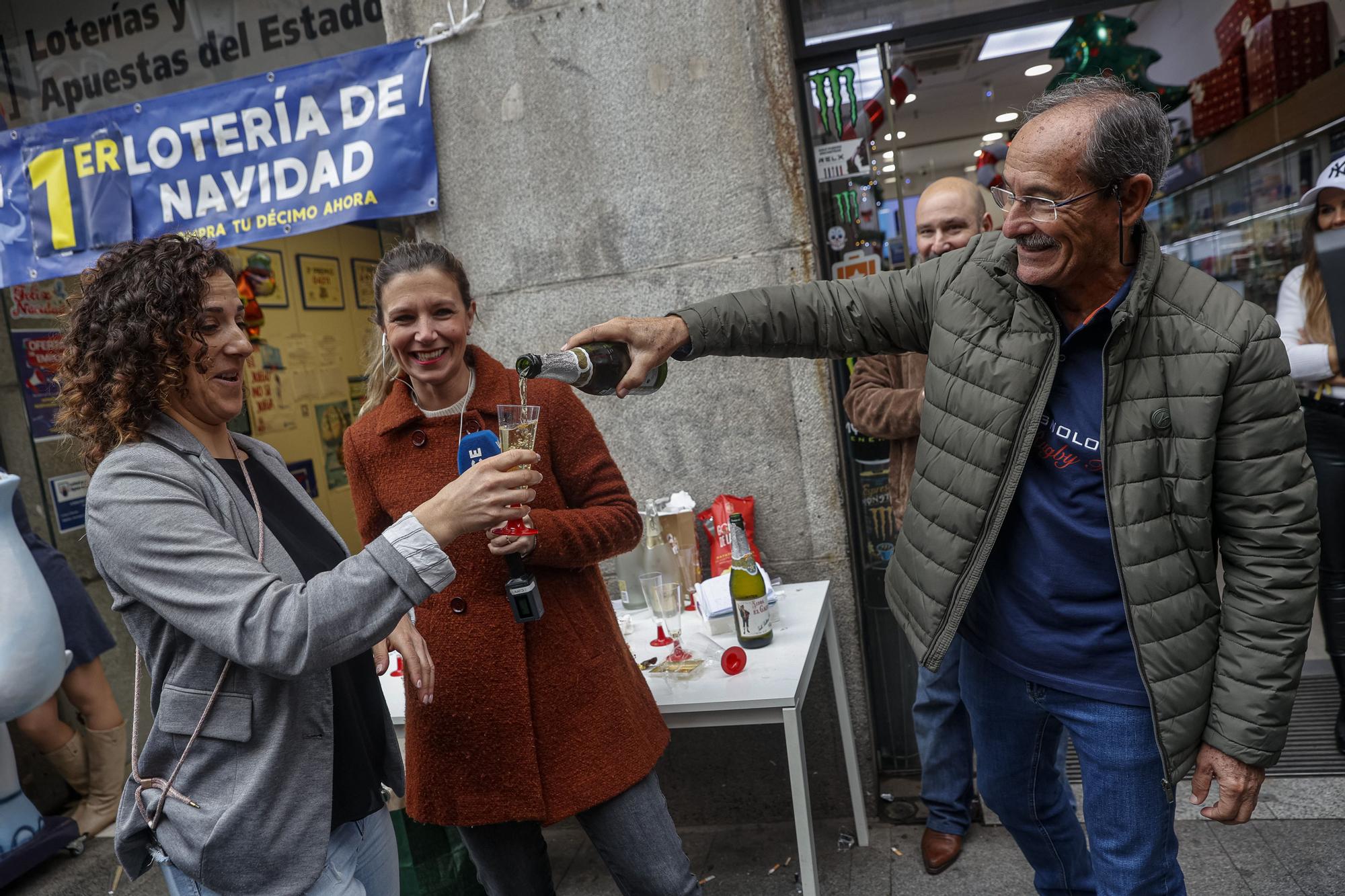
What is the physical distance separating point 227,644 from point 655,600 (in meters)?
1.56

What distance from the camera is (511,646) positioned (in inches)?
80.4

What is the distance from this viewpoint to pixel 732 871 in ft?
10.6

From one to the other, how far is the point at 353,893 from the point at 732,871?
178 cm

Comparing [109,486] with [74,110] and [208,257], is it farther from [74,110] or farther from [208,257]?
[74,110]

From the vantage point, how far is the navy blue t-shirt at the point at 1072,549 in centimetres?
179

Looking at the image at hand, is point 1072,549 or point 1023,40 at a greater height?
point 1023,40

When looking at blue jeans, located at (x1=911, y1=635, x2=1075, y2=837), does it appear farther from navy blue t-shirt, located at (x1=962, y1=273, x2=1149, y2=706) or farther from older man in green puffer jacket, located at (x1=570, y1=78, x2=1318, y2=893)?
navy blue t-shirt, located at (x1=962, y1=273, x2=1149, y2=706)

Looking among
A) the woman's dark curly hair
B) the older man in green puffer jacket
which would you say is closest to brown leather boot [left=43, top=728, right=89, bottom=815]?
the woman's dark curly hair

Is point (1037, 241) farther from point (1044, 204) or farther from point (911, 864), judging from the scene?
point (911, 864)

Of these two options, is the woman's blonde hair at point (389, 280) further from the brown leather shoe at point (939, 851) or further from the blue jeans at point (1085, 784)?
the brown leather shoe at point (939, 851)

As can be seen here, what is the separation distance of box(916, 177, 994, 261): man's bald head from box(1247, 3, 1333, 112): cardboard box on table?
5.84ft

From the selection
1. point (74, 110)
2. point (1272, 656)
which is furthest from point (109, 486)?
point (74, 110)

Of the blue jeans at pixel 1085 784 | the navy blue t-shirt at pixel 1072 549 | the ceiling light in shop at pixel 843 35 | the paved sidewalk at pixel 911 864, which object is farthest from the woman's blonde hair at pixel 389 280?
the paved sidewalk at pixel 911 864

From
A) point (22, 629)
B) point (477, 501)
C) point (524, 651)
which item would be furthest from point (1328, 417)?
point (22, 629)
